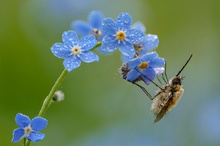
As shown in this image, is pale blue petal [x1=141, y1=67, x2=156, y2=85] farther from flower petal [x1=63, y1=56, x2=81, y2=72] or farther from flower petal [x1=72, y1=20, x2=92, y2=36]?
flower petal [x1=72, y1=20, x2=92, y2=36]

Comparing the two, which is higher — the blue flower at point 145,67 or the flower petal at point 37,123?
the blue flower at point 145,67

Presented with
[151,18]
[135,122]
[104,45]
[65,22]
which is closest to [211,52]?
[151,18]

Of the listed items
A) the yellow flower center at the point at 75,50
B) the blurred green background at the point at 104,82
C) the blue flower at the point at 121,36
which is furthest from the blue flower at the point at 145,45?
the blurred green background at the point at 104,82

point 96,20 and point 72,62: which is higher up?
point 96,20

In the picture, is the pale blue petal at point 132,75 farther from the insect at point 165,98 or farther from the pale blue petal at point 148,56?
the insect at point 165,98

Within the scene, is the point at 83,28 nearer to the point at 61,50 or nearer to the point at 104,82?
the point at 61,50

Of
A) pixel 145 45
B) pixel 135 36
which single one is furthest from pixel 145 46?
pixel 135 36
